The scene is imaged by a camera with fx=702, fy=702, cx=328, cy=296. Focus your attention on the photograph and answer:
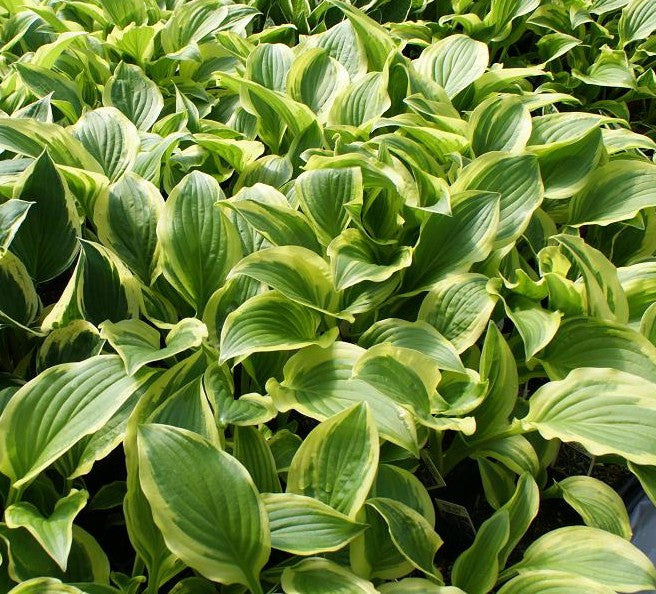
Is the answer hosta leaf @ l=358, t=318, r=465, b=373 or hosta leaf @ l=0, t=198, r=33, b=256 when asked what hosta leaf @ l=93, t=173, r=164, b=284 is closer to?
hosta leaf @ l=0, t=198, r=33, b=256

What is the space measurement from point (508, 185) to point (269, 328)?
53cm

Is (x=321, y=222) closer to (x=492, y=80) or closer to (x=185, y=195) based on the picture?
(x=185, y=195)

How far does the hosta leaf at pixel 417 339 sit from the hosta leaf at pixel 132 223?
415mm

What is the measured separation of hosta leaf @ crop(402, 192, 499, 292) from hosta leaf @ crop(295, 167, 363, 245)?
15 cm

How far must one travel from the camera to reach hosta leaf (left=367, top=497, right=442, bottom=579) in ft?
3.03

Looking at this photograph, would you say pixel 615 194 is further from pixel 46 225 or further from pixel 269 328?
pixel 46 225

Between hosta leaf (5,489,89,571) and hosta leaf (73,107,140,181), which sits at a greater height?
hosta leaf (73,107,140,181)

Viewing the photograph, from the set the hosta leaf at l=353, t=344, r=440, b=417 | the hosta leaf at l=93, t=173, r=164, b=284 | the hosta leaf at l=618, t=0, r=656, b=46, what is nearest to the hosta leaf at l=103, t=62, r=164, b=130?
the hosta leaf at l=93, t=173, r=164, b=284

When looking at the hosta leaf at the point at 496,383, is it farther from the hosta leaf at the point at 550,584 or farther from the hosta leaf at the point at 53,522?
the hosta leaf at the point at 53,522

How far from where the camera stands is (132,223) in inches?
49.8

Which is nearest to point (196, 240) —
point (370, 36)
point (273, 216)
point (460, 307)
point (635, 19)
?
point (273, 216)

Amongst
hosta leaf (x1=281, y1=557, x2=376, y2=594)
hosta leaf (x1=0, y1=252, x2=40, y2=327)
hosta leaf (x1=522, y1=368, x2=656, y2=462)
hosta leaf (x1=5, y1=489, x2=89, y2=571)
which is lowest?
hosta leaf (x1=281, y1=557, x2=376, y2=594)

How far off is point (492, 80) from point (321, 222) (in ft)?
2.53

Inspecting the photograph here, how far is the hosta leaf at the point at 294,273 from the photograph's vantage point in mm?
1095
